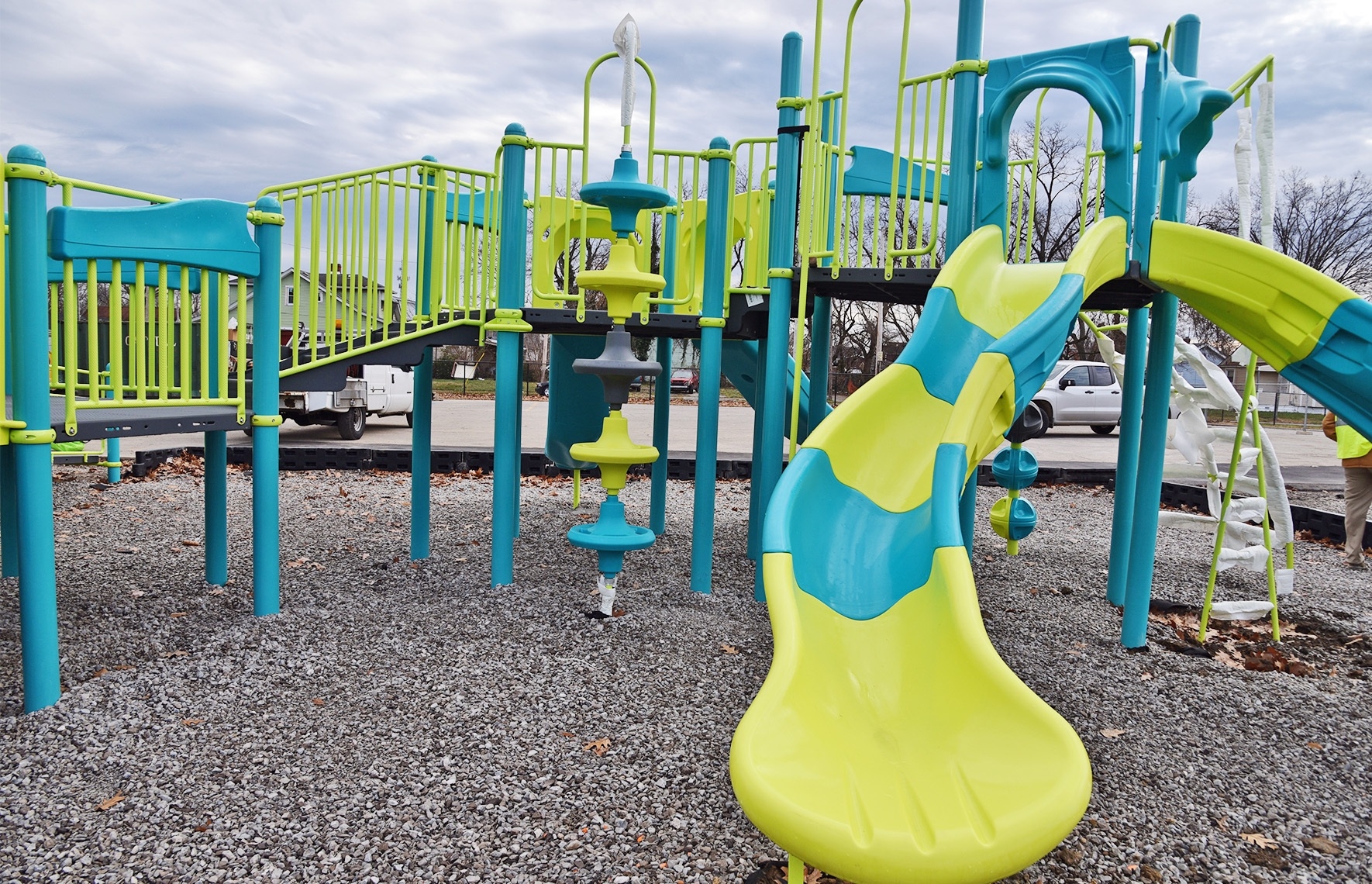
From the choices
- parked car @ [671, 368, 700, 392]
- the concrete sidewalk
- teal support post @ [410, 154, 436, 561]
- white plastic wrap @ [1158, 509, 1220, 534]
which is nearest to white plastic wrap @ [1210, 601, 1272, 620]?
white plastic wrap @ [1158, 509, 1220, 534]

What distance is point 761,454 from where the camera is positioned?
562 cm

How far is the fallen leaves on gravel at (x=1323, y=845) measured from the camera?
8.80 ft

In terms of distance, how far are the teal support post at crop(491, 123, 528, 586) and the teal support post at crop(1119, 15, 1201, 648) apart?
3.59 m

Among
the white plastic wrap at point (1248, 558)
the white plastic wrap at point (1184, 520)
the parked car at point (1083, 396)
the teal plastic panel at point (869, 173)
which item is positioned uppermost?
the teal plastic panel at point (869, 173)

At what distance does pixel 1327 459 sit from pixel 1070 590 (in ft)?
42.4

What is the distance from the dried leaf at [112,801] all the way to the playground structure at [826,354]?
3.00 feet

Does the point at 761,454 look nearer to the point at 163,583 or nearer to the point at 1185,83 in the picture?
the point at 1185,83

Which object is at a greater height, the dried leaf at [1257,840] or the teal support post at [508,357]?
the teal support post at [508,357]

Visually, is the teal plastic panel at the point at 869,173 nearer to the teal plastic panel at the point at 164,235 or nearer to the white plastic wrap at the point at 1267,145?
the white plastic wrap at the point at 1267,145

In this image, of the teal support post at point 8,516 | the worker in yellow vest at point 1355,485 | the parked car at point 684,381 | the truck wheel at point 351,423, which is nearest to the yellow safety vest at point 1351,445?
the worker in yellow vest at point 1355,485

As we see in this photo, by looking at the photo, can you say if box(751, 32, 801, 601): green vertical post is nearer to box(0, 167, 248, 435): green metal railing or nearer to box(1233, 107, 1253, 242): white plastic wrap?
box(1233, 107, 1253, 242): white plastic wrap

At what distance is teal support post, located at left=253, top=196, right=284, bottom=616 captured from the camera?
14.5 feet

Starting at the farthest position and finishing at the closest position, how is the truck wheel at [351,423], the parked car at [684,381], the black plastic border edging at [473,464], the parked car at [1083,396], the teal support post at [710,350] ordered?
the parked car at [684,381] < the parked car at [1083,396] < the truck wheel at [351,423] < the black plastic border edging at [473,464] < the teal support post at [710,350]

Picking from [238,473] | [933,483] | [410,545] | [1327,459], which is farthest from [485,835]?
[1327,459]
